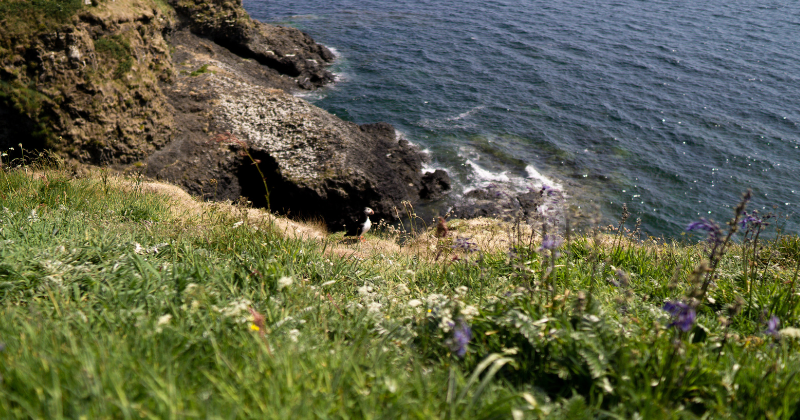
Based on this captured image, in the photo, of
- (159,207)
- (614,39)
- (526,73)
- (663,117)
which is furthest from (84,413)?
(614,39)

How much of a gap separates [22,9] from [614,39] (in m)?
33.6

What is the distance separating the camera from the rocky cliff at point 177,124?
43.1 ft

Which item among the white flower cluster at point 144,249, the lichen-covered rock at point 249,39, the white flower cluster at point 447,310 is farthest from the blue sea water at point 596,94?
the white flower cluster at point 447,310

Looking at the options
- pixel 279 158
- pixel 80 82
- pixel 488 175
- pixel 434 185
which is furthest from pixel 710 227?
pixel 488 175

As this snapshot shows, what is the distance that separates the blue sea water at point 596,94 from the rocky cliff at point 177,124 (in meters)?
4.47

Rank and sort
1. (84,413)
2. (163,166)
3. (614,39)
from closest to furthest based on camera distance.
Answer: (84,413) < (163,166) < (614,39)

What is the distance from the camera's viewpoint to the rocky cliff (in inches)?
517

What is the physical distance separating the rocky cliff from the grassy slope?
33.6 feet

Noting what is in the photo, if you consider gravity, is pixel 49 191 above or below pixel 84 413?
below

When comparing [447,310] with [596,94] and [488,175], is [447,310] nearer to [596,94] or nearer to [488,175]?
[488,175]

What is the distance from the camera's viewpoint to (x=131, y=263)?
14.5ft

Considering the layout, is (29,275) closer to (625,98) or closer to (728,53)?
(625,98)

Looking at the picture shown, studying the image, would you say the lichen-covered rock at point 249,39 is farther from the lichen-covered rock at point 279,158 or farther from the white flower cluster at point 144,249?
the white flower cluster at point 144,249

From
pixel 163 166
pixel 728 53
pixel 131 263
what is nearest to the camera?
pixel 131 263
